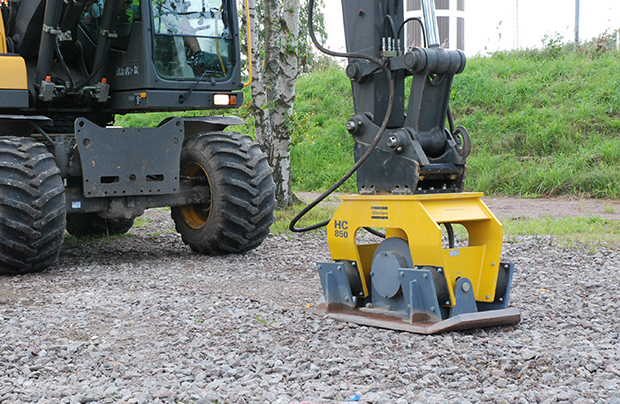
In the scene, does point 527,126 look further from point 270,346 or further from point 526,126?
point 270,346

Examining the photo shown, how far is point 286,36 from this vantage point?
8.77m

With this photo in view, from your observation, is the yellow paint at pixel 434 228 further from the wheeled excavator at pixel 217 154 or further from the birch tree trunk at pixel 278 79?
the birch tree trunk at pixel 278 79

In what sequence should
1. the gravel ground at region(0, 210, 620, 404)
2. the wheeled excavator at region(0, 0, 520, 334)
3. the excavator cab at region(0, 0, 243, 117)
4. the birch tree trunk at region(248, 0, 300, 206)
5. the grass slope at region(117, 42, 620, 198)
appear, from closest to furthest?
the gravel ground at region(0, 210, 620, 404) → the wheeled excavator at region(0, 0, 520, 334) → the excavator cab at region(0, 0, 243, 117) → the birch tree trunk at region(248, 0, 300, 206) → the grass slope at region(117, 42, 620, 198)

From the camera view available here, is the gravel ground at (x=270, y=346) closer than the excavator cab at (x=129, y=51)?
Yes

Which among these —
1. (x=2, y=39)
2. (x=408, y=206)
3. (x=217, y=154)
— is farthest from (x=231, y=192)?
(x=408, y=206)

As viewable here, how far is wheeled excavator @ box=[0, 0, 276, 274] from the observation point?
6102 millimetres

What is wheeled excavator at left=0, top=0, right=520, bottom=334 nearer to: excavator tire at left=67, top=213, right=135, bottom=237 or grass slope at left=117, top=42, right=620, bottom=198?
excavator tire at left=67, top=213, right=135, bottom=237

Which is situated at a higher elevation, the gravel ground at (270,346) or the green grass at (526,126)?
the green grass at (526,126)

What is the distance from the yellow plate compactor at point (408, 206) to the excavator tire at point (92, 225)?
4361mm

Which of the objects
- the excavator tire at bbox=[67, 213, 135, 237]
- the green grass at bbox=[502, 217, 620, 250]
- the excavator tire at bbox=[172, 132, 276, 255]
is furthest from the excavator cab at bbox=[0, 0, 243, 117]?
the green grass at bbox=[502, 217, 620, 250]

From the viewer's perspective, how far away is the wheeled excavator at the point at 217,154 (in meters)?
4.07

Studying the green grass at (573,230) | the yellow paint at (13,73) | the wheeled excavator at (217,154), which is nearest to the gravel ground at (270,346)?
the wheeled excavator at (217,154)

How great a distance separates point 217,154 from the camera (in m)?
6.59

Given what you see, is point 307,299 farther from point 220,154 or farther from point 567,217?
point 567,217
